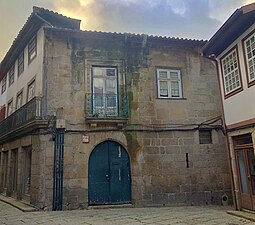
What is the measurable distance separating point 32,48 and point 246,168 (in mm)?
9690

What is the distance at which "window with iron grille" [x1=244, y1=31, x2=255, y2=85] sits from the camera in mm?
8031

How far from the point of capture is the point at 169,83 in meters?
11.9

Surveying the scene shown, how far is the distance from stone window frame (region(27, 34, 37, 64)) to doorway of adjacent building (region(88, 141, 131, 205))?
16.3 feet

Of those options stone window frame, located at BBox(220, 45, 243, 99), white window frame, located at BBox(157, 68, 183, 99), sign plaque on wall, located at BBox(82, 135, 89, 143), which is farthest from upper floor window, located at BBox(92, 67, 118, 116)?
stone window frame, located at BBox(220, 45, 243, 99)

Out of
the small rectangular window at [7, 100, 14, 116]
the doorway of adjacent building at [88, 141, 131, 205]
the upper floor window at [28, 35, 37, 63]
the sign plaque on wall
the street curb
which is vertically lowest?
the street curb

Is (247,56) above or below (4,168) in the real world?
above

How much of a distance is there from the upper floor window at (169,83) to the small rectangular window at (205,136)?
175cm

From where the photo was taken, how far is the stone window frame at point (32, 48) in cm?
1224

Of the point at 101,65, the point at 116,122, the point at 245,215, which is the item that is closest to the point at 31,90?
the point at 101,65

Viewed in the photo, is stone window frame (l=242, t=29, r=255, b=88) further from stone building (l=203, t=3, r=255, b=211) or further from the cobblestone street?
the cobblestone street

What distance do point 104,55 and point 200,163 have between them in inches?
223

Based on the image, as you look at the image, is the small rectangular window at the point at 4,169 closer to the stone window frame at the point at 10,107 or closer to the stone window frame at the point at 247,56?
the stone window frame at the point at 10,107

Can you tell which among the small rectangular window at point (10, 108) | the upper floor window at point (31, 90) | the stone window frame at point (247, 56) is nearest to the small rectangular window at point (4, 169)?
the small rectangular window at point (10, 108)

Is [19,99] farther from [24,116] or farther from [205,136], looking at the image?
[205,136]
